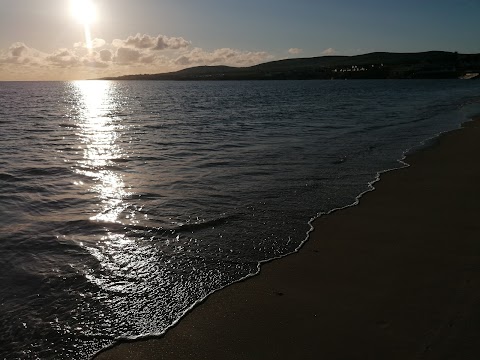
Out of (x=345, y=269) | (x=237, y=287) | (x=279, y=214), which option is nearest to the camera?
(x=237, y=287)

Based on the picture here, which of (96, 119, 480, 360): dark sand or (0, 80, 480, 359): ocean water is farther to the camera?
(0, 80, 480, 359): ocean water

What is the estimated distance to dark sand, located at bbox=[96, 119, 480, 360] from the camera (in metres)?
4.98

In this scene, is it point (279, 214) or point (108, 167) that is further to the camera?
point (108, 167)

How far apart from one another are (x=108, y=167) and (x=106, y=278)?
34.5 ft

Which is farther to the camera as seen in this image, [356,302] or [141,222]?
[141,222]

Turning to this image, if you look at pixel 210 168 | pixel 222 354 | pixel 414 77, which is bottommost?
pixel 222 354

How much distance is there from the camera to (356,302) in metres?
A: 6.03

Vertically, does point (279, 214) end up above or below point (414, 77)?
below

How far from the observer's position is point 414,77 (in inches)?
7470

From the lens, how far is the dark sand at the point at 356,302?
4977 millimetres

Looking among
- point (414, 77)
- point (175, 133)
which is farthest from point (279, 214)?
point (414, 77)

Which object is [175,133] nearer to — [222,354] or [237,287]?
[237,287]

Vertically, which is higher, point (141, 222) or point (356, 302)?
point (141, 222)

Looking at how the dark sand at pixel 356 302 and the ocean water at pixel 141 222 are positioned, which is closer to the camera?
the dark sand at pixel 356 302
